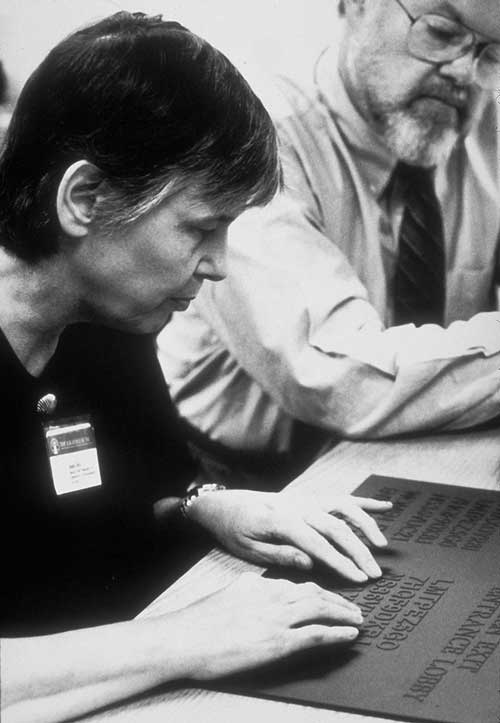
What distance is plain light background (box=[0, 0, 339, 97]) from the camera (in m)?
1.54

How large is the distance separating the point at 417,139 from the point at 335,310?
33 centimetres

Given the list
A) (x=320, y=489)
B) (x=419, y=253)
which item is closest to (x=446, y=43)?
(x=419, y=253)

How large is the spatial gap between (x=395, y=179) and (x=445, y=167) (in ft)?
0.31

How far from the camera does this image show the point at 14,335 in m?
1.33

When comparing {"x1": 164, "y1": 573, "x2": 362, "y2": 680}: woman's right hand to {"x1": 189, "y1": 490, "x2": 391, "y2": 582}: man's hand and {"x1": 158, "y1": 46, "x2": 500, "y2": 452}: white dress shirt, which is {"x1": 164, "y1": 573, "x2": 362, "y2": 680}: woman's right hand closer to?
{"x1": 189, "y1": 490, "x2": 391, "y2": 582}: man's hand

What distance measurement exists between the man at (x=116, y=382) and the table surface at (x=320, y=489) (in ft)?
0.09

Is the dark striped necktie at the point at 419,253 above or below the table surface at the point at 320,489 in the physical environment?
above

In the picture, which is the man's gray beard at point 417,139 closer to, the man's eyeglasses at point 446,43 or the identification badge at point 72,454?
the man's eyeglasses at point 446,43

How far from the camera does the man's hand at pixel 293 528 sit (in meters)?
1.33

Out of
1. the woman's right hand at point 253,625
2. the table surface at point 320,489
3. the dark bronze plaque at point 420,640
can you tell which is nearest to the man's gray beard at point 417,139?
the table surface at point 320,489

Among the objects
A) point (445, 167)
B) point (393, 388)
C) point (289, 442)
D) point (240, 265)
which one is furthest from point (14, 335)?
point (445, 167)

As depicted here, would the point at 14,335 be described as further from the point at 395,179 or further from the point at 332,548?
the point at 395,179

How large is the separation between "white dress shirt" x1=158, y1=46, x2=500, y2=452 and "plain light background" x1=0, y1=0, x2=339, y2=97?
6 centimetres

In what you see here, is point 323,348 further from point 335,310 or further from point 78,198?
point 78,198
